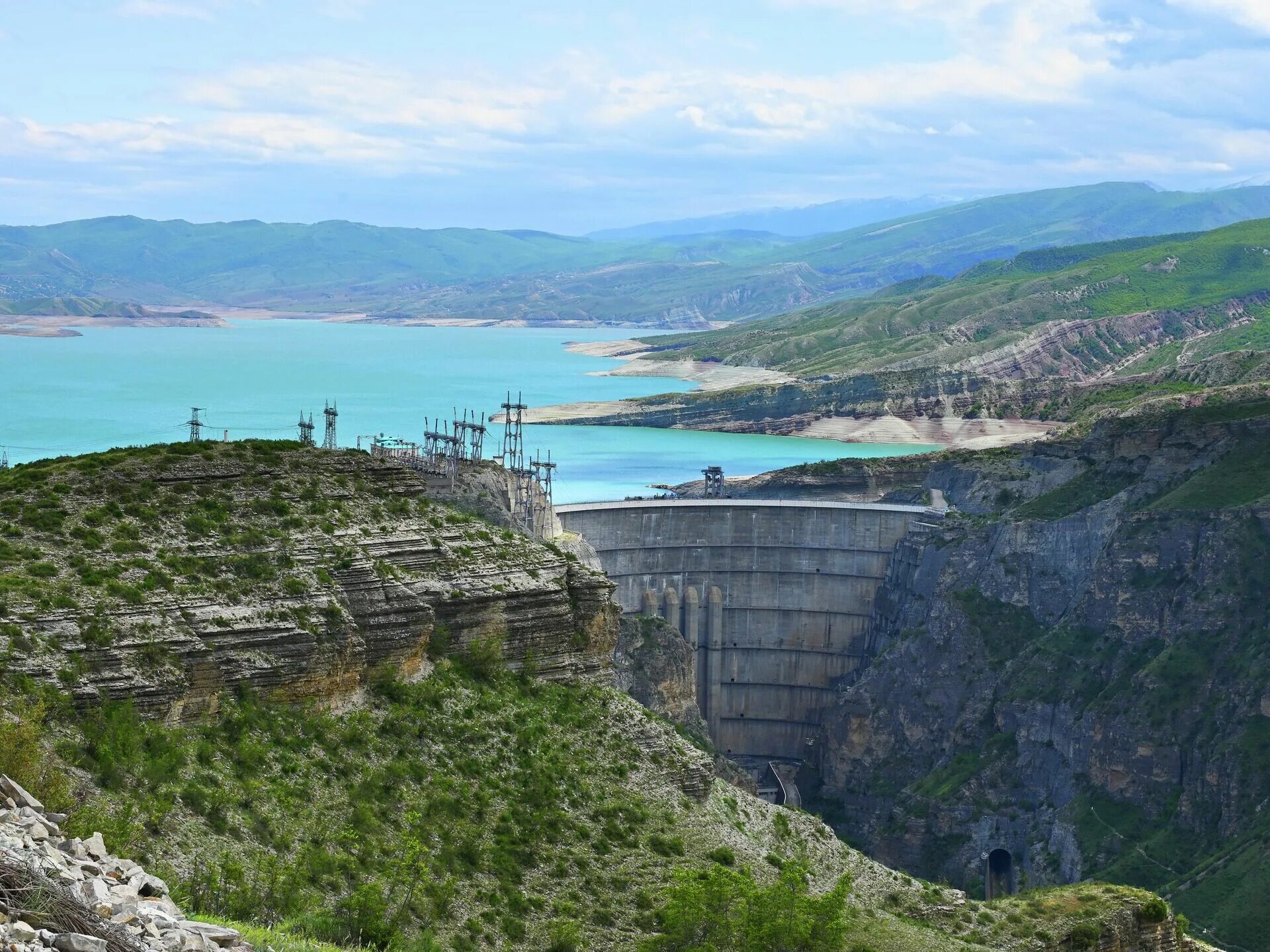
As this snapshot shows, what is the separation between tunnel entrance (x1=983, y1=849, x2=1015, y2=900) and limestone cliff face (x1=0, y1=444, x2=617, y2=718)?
3286cm

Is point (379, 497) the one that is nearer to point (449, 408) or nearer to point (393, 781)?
point (393, 781)

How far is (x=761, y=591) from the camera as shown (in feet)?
283

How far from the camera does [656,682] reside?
72.2 meters

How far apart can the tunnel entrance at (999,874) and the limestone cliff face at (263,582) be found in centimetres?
3286

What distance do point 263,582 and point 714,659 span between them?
171 feet

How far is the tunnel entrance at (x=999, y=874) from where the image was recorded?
67.2 metres

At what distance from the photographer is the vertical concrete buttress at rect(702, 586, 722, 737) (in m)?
84.2

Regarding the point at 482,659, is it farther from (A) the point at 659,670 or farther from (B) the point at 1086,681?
(B) the point at 1086,681

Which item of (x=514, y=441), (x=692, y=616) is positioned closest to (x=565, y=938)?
(x=692, y=616)

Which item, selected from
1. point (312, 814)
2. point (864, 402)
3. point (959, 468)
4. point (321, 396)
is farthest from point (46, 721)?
point (321, 396)

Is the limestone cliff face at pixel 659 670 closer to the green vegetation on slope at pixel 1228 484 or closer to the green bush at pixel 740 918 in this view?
the green vegetation on slope at pixel 1228 484

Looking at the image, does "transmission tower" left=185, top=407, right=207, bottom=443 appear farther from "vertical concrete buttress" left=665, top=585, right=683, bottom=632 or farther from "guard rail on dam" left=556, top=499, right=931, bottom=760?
"vertical concrete buttress" left=665, top=585, right=683, bottom=632

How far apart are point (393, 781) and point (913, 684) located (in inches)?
1917

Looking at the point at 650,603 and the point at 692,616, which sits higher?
the point at 650,603
